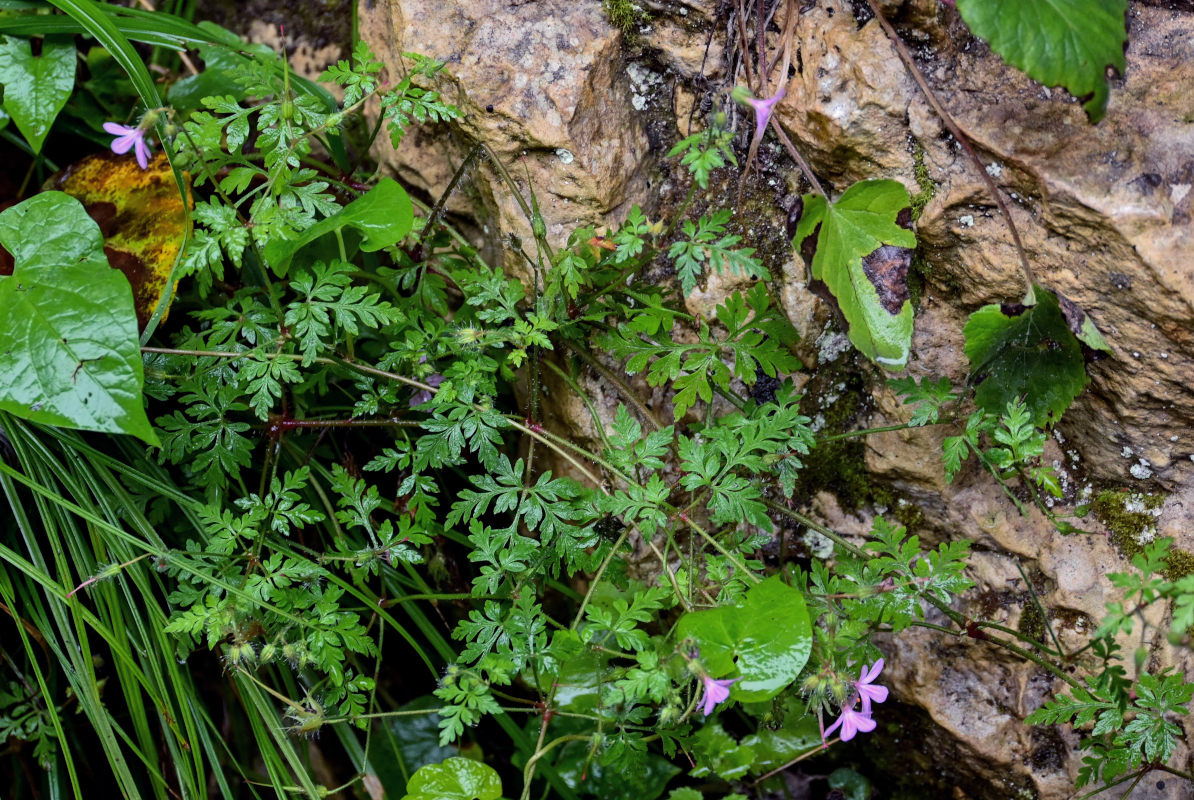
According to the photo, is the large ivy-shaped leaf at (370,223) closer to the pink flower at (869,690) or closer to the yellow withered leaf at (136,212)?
the yellow withered leaf at (136,212)

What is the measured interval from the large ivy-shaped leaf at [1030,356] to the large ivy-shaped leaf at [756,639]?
58 cm

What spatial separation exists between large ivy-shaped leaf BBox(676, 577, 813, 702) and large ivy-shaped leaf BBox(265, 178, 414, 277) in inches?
34.8

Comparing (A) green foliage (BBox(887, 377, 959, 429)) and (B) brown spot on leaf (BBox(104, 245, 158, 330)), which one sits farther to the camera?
(B) brown spot on leaf (BBox(104, 245, 158, 330))

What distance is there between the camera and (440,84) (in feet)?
5.91

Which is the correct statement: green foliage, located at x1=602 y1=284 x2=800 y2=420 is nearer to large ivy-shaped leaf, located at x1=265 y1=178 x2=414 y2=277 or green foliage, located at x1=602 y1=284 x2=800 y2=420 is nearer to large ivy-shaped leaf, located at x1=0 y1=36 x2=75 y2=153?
large ivy-shaped leaf, located at x1=265 y1=178 x2=414 y2=277

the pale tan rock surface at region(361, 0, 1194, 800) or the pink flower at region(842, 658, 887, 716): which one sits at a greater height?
the pale tan rock surface at region(361, 0, 1194, 800)

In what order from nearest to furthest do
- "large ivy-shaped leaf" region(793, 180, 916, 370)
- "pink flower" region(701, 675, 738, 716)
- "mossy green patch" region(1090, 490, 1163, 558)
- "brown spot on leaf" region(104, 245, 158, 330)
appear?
"pink flower" region(701, 675, 738, 716), "large ivy-shaped leaf" region(793, 180, 916, 370), "mossy green patch" region(1090, 490, 1163, 558), "brown spot on leaf" region(104, 245, 158, 330)

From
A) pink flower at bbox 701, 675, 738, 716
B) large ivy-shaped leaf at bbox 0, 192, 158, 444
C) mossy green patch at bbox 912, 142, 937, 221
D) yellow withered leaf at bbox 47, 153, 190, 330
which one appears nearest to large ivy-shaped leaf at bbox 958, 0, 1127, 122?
mossy green patch at bbox 912, 142, 937, 221

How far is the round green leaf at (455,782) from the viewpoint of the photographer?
160cm

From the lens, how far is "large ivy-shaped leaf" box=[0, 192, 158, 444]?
1392 millimetres

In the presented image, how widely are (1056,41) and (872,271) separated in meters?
0.46

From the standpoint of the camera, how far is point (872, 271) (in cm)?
158

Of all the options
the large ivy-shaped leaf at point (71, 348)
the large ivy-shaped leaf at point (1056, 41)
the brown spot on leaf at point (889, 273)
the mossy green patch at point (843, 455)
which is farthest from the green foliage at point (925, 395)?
the large ivy-shaped leaf at point (71, 348)

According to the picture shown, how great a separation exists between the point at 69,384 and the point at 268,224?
17.3 inches
